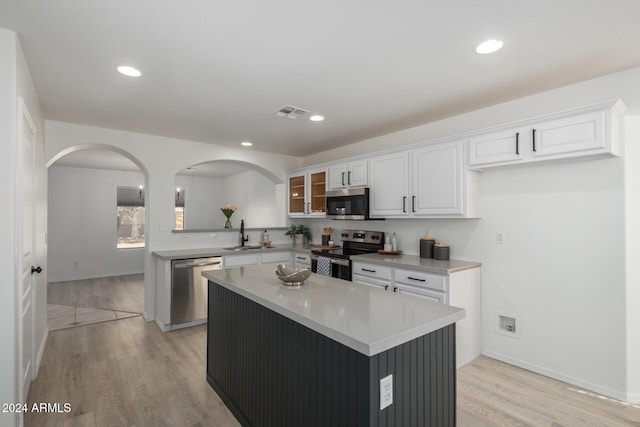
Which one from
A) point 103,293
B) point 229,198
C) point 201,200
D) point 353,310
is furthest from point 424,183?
point 201,200

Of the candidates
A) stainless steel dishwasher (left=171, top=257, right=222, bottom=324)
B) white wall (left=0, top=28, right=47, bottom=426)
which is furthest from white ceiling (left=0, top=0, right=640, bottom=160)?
stainless steel dishwasher (left=171, top=257, right=222, bottom=324)

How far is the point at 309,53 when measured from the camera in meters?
2.22

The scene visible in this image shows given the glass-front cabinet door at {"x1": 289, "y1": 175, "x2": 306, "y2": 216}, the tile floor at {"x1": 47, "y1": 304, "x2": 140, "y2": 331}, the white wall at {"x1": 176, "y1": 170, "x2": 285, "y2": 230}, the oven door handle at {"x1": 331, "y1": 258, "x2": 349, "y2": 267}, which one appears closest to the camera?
the oven door handle at {"x1": 331, "y1": 258, "x2": 349, "y2": 267}

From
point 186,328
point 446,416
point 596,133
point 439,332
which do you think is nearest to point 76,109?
point 186,328

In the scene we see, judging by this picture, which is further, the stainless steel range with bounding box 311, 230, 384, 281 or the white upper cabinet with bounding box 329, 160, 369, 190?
the white upper cabinet with bounding box 329, 160, 369, 190

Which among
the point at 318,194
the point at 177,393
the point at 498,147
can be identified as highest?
the point at 498,147

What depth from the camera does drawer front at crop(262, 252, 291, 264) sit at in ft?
15.8

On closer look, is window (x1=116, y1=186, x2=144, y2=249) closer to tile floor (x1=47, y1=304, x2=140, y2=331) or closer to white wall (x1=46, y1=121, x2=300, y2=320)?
tile floor (x1=47, y1=304, x2=140, y2=331)

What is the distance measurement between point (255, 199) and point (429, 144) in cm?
498

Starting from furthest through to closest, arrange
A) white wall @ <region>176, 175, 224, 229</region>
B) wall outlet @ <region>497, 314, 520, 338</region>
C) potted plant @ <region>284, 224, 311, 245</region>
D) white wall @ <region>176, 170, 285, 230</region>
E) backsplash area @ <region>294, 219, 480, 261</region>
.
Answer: white wall @ <region>176, 175, 224, 229</region>, white wall @ <region>176, 170, 285, 230</region>, potted plant @ <region>284, 224, 311, 245</region>, backsplash area @ <region>294, 219, 480, 261</region>, wall outlet @ <region>497, 314, 520, 338</region>

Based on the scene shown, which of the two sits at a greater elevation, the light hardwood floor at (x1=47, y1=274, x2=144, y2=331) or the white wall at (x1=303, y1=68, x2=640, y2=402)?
the white wall at (x1=303, y1=68, x2=640, y2=402)

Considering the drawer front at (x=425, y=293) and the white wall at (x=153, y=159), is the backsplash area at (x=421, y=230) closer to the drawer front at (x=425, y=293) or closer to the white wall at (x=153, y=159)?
the drawer front at (x=425, y=293)

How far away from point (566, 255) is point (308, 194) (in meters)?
3.34

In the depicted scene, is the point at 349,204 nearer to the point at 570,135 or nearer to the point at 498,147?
the point at 498,147
